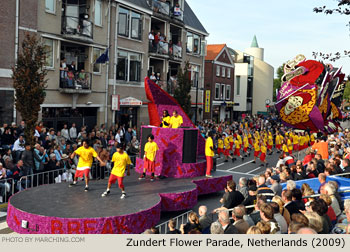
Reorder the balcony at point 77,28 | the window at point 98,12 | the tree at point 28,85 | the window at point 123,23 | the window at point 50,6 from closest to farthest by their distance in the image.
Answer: the tree at point 28,85, the window at point 50,6, the balcony at point 77,28, the window at point 98,12, the window at point 123,23

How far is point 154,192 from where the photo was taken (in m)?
11.2

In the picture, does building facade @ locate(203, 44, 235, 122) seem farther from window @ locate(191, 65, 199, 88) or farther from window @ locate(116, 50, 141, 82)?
window @ locate(116, 50, 141, 82)

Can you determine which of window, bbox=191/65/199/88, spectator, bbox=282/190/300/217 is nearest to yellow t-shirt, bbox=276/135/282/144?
window, bbox=191/65/199/88

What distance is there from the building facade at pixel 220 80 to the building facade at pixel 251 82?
5.60m

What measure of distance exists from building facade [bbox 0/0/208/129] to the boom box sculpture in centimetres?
1027

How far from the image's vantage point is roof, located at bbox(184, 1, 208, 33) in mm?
34938

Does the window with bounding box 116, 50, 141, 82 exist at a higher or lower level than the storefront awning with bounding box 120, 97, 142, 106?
higher

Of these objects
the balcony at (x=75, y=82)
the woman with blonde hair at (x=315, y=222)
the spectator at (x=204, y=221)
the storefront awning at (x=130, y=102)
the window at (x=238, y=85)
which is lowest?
the spectator at (x=204, y=221)

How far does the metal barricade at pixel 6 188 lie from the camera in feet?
37.6

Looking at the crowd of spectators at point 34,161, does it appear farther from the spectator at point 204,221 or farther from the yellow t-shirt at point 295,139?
the yellow t-shirt at point 295,139

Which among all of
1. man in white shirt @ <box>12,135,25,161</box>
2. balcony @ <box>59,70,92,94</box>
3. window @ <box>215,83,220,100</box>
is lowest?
man in white shirt @ <box>12,135,25,161</box>

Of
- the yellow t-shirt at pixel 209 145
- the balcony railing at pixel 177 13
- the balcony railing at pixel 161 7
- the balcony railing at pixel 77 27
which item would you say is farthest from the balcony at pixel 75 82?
the balcony railing at pixel 177 13

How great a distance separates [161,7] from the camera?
2980cm

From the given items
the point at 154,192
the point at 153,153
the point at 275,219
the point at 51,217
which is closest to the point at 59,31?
the point at 153,153
